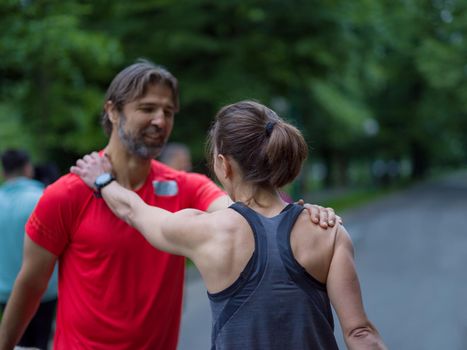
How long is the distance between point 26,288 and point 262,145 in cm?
112

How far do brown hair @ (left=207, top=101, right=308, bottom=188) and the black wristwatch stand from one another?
632 mm

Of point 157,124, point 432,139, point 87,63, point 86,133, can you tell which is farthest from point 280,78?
A: point 432,139

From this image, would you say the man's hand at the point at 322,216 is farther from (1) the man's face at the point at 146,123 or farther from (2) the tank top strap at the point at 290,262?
(1) the man's face at the point at 146,123

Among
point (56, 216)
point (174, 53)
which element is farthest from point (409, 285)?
point (56, 216)

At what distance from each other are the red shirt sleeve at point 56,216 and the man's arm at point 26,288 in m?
0.04

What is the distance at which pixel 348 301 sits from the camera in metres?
1.85

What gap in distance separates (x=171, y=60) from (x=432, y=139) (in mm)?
31930

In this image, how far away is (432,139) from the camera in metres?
42.7

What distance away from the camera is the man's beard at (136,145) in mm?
2619

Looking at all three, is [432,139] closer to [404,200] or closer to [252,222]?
[404,200]

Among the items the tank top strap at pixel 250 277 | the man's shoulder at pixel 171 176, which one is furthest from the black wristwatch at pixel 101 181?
the tank top strap at pixel 250 277

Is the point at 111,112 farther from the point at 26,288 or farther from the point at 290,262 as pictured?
the point at 290,262

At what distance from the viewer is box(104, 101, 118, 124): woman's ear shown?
2.67 meters

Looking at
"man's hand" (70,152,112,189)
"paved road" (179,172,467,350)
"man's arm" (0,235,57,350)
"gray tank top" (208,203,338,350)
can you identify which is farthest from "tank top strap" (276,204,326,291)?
"paved road" (179,172,467,350)
